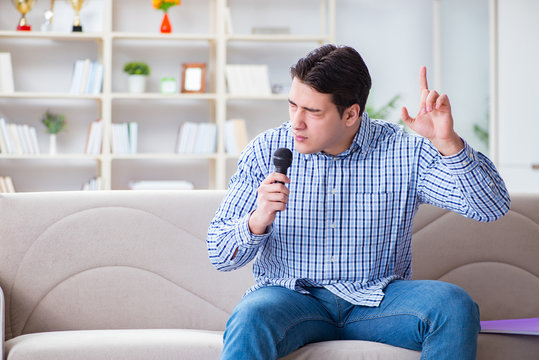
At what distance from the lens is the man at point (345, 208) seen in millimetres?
1510

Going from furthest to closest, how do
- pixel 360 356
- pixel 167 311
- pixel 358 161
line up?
pixel 167 311, pixel 358 161, pixel 360 356

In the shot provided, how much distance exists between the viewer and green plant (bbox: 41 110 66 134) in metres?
4.45

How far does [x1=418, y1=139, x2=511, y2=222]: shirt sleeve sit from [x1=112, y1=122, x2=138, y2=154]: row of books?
117 inches

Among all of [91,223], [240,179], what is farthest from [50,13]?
[240,179]

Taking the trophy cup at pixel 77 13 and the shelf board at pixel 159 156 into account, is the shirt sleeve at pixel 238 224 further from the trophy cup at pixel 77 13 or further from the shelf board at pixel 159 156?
the trophy cup at pixel 77 13

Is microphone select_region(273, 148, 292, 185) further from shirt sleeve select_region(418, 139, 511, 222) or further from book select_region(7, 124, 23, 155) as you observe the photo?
book select_region(7, 124, 23, 155)

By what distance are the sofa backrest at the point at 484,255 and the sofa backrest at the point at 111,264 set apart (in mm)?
579

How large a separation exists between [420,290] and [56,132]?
11.5 ft

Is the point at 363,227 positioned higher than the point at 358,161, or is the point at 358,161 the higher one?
the point at 358,161

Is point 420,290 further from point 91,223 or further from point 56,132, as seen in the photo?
point 56,132

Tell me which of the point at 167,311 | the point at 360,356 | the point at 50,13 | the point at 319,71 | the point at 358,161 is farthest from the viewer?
the point at 50,13

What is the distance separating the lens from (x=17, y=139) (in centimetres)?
430

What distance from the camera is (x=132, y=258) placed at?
6.68ft

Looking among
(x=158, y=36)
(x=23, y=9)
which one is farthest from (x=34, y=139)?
(x=158, y=36)
